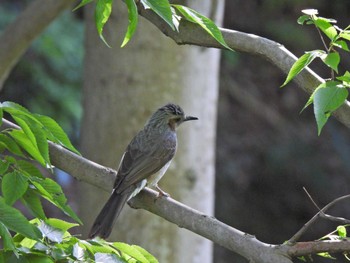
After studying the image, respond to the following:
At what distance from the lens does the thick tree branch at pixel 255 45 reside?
11.2 feet

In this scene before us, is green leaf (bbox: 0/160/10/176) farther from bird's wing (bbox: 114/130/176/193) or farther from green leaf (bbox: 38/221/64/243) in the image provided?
bird's wing (bbox: 114/130/176/193)

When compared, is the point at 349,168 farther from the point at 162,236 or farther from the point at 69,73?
the point at 162,236

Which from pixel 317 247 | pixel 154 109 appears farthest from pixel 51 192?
pixel 154 109

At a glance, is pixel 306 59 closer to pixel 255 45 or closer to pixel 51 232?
pixel 255 45

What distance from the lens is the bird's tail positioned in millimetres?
4410

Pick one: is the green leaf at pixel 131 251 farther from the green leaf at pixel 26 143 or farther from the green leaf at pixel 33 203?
the green leaf at pixel 26 143

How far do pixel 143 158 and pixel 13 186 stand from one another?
2568 mm

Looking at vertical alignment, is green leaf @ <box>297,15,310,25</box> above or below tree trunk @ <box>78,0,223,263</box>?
above

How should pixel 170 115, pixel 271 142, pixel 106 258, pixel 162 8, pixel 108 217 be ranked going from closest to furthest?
pixel 106 258
pixel 162 8
pixel 108 217
pixel 170 115
pixel 271 142

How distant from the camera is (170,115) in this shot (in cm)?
585

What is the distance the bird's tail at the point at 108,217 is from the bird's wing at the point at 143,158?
0.09 meters

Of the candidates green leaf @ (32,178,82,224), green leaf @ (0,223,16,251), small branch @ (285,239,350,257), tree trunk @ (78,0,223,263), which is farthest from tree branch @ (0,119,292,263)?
tree trunk @ (78,0,223,263)

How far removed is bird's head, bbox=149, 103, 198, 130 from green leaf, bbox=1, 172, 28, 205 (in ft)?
9.82

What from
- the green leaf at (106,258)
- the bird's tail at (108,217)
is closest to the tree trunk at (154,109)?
the bird's tail at (108,217)
